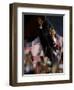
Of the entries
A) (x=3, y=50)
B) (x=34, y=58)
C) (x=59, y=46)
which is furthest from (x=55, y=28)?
(x=3, y=50)

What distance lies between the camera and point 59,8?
170 centimetres

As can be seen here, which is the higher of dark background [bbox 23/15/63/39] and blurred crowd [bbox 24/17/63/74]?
dark background [bbox 23/15/63/39]

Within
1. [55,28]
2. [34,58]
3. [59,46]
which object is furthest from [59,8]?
[34,58]

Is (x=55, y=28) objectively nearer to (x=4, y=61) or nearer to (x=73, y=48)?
(x=73, y=48)

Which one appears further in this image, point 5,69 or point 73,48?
point 73,48

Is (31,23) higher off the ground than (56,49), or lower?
higher

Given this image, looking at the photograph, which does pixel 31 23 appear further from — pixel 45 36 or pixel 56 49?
pixel 56 49

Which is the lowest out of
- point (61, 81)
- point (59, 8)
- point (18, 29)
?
point (61, 81)

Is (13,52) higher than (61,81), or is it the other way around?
(13,52)

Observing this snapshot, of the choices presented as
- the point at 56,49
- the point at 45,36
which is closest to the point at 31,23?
the point at 45,36

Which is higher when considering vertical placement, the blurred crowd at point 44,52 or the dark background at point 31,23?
the dark background at point 31,23

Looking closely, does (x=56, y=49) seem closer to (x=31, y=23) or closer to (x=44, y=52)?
(x=44, y=52)

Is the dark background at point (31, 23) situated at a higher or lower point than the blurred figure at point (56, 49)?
higher

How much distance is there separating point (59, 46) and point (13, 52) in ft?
0.95
